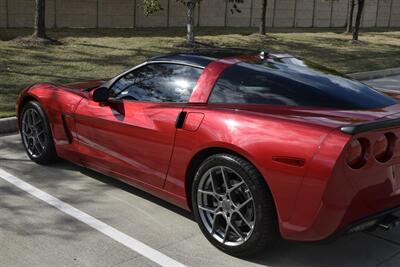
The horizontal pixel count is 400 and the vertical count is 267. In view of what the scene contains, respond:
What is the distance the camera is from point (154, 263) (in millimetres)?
3752

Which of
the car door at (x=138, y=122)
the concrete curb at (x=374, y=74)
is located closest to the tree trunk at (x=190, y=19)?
the concrete curb at (x=374, y=74)

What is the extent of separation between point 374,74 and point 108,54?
680cm

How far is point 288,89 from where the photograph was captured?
4.03 meters

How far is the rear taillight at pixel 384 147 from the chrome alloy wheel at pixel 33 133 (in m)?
3.48

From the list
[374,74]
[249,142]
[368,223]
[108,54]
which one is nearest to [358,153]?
[368,223]

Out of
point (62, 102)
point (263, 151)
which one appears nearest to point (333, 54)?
point (62, 102)

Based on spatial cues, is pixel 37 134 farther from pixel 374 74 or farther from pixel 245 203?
pixel 374 74

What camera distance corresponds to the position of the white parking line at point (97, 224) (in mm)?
3836

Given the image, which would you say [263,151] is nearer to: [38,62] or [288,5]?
[38,62]

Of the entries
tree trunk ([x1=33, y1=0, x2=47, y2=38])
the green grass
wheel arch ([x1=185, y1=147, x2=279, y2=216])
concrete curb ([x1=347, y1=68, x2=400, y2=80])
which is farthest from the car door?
concrete curb ([x1=347, y1=68, x2=400, y2=80])

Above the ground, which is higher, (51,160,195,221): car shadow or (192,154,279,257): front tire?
(192,154,279,257): front tire

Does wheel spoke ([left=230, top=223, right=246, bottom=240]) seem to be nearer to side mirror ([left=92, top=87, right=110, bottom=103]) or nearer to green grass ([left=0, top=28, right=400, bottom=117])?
side mirror ([left=92, top=87, right=110, bottom=103])

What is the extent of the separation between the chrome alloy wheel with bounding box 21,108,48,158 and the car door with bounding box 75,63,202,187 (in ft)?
2.42

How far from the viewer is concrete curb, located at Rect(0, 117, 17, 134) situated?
23.9ft
